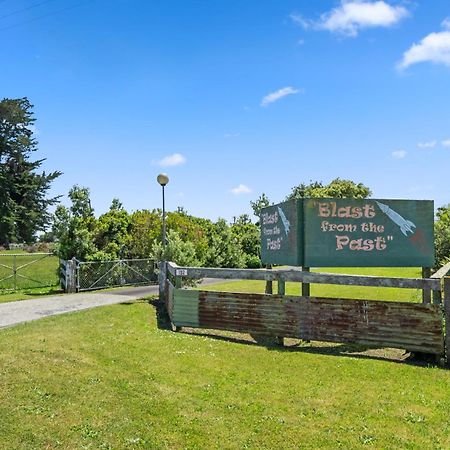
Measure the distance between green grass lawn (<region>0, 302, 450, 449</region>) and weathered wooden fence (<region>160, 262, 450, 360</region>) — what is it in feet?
1.57

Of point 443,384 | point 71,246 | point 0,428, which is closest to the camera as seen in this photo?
point 0,428

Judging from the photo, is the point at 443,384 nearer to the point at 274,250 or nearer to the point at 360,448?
the point at 360,448

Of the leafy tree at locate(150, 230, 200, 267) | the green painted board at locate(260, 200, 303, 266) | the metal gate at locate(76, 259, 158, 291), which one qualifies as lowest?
the metal gate at locate(76, 259, 158, 291)

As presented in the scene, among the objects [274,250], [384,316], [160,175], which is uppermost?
[160,175]

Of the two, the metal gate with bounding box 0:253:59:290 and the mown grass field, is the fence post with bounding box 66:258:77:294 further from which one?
the metal gate with bounding box 0:253:59:290

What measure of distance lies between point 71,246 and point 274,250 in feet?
39.8

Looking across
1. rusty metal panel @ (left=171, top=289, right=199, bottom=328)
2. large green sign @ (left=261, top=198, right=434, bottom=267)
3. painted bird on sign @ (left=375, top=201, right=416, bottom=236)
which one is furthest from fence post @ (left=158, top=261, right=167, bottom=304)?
painted bird on sign @ (left=375, top=201, right=416, bottom=236)

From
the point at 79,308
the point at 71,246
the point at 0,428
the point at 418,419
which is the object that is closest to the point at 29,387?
the point at 0,428

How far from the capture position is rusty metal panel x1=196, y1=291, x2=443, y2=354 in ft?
25.1

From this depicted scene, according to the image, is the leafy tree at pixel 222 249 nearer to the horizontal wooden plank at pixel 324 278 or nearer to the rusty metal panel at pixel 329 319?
the horizontal wooden plank at pixel 324 278

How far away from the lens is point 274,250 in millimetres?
10641

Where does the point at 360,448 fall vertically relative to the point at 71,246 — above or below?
below

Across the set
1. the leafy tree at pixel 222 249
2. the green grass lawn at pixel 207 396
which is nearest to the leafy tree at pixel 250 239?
the leafy tree at pixel 222 249

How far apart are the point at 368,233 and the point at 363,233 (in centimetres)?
10
